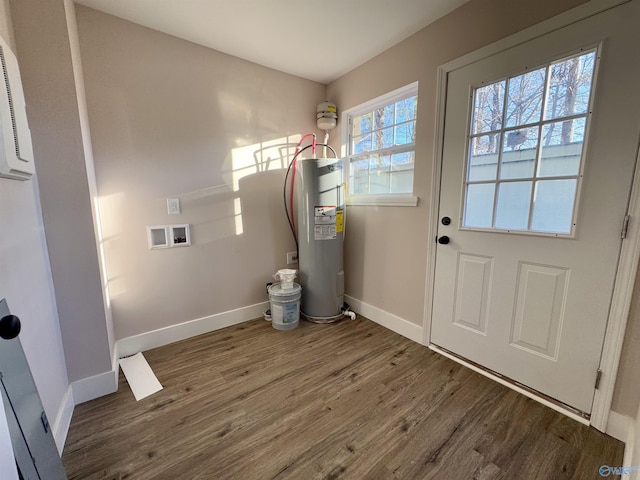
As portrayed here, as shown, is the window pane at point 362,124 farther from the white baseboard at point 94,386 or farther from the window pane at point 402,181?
the white baseboard at point 94,386

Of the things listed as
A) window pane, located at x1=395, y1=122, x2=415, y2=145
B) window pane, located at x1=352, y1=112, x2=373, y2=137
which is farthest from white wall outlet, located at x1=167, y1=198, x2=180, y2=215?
window pane, located at x1=395, y1=122, x2=415, y2=145

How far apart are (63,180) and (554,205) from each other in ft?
8.55

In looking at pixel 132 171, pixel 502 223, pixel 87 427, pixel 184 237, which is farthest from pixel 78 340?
pixel 502 223

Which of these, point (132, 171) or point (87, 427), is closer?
point (87, 427)

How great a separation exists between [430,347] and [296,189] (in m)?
1.82

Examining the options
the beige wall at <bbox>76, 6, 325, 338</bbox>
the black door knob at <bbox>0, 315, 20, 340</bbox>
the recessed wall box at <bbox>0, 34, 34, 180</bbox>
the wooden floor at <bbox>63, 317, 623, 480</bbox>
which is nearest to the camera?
the black door knob at <bbox>0, 315, 20, 340</bbox>

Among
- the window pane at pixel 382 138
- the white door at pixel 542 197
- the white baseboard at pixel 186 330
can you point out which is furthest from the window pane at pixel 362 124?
the white baseboard at pixel 186 330

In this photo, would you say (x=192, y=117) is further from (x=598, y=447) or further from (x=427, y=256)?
(x=598, y=447)

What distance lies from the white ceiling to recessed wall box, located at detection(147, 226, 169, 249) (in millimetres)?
1437

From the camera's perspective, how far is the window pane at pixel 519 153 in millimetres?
1461

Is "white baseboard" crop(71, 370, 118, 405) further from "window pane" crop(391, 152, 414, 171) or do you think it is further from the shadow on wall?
"window pane" crop(391, 152, 414, 171)

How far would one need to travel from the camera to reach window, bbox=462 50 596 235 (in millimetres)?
1321

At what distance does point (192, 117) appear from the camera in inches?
81.4

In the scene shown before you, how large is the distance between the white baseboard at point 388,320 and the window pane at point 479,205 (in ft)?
3.08
